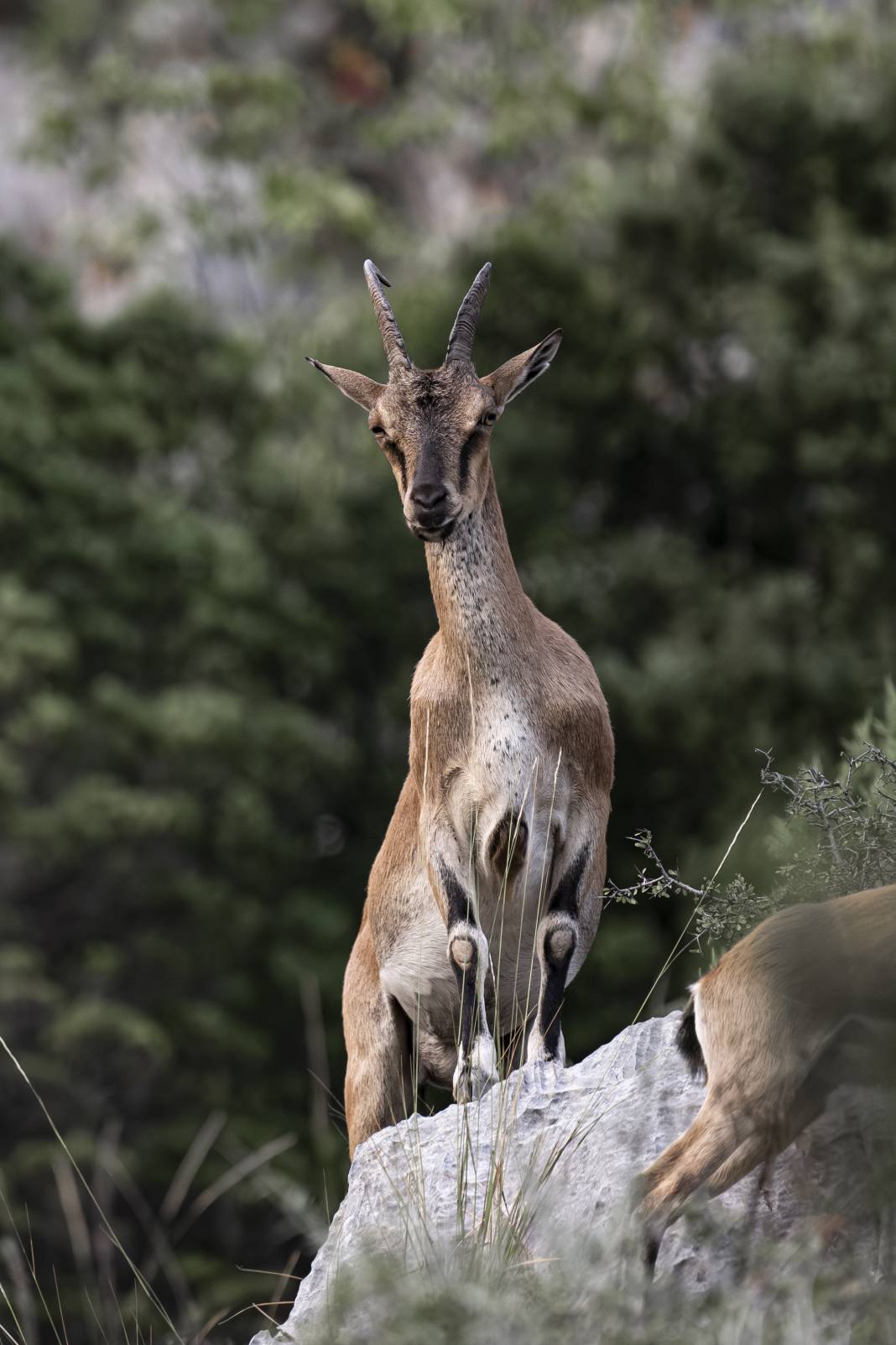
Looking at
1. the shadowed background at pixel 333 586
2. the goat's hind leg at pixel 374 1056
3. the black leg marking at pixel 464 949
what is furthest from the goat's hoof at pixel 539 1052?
the shadowed background at pixel 333 586

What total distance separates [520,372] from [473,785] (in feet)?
4.53

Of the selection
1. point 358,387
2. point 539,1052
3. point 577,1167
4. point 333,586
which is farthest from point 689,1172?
point 333,586

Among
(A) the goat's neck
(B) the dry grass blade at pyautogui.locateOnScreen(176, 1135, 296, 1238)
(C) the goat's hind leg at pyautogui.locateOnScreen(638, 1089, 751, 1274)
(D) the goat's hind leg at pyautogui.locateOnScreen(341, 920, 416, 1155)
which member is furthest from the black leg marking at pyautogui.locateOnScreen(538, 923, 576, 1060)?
(C) the goat's hind leg at pyautogui.locateOnScreen(638, 1089, 751, 1274)

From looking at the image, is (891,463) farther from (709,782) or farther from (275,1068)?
(275,1068)

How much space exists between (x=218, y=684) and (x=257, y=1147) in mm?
5272

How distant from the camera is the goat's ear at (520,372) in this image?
6.14m

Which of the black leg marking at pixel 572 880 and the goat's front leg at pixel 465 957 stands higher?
the black leg marking at pixel 572 880

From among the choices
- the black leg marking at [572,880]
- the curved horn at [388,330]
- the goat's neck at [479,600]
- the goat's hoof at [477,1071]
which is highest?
the curved horn at [388,330]

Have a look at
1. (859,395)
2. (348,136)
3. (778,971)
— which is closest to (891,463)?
(859,395)

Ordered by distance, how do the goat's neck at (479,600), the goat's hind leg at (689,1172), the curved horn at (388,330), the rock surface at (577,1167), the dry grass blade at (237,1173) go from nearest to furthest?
the goat's hind leg at (689,1172), the rock surface at (577,1167), the goat's neck at (479,600), the curved horn at (388,330), the dry grass blade at (237,1173)

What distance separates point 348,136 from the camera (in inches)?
1330

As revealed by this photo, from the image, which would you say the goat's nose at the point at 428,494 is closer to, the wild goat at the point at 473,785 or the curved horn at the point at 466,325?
the wild goat at the point at 473,785

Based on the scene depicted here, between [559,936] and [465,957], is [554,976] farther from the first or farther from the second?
[465,957]

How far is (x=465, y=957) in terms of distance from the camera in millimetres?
5734
